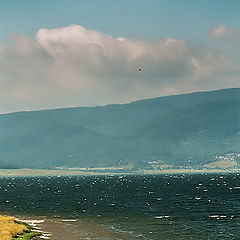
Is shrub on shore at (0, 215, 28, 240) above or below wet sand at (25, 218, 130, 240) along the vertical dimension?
above

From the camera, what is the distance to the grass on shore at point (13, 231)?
88625mm

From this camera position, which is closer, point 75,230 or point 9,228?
point 9,228

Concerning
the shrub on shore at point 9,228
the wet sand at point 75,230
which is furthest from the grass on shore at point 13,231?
the wet sand at point 75,230

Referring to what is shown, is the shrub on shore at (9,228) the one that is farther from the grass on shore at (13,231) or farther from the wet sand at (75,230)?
the wet sand at (75,230)

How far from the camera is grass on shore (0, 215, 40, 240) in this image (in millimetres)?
88625

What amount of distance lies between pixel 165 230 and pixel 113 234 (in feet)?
40.7

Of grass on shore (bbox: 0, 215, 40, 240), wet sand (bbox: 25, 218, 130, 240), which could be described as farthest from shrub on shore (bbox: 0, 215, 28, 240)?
wet sand (bbox: 25, 218, 130, 240)

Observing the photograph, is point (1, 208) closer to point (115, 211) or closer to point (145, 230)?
point (115, 211)

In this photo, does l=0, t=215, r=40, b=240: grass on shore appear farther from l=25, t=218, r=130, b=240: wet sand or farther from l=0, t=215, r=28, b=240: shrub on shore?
l=25, t=218, r=130, b=240: wet sand

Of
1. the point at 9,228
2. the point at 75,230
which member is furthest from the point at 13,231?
the point at 75,230

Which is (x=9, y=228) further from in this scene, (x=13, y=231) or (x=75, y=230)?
(x=75, y=230)

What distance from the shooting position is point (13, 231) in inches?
3656

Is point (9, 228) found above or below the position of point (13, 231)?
above

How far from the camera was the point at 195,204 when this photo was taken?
531ft
